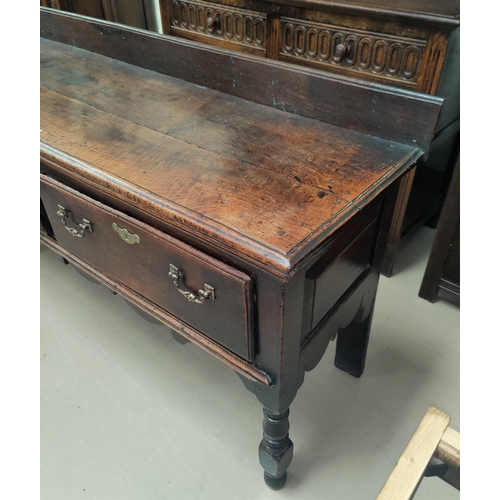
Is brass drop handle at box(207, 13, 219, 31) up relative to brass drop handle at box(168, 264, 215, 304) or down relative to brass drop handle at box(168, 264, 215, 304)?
up

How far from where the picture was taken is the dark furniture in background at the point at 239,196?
0.73 metres

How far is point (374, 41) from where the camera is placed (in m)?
1.36

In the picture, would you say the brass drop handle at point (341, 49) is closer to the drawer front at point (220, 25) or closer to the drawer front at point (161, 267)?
the drawer front at point (220, 25)

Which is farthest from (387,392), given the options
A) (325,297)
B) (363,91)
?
(363,91)

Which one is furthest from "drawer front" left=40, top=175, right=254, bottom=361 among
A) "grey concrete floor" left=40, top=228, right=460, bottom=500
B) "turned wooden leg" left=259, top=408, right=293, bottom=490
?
"grey concrete floor" left=40, top=228, right=460, bottom=500

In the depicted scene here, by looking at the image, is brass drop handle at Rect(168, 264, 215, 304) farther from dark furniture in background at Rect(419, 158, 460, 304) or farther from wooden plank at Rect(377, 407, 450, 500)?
dark furniture in background at Rect(419, 158, 460, 304)

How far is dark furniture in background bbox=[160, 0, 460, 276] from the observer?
1265 millimetres

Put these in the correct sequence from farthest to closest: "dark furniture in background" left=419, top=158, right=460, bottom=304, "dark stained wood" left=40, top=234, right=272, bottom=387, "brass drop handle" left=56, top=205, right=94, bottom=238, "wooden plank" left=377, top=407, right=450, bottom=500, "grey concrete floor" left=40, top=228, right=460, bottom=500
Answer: "dark furniture in background" left=419, top=158, right=460, bottom=304 < "grey concrete floor" left=40, top=228, right=460, bottom=500 < "brass drop handle" left=56, top=205, right=94, bottom=238 < "dark stained wood" left=40, top=234, right=272, bottom=387 < "wooden plank" left=377, top=407, right=450, bottom=500

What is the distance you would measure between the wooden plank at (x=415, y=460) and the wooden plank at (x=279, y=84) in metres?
0.51

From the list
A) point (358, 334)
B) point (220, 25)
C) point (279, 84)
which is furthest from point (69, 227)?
point (220, 25)

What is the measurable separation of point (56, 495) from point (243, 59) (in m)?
1.13

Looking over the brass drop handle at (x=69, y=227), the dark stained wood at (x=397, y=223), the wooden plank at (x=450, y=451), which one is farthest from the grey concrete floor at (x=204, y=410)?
the brass drop handle at (x=69, y=227)

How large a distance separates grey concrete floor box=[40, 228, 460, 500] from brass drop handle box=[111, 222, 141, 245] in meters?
0.61

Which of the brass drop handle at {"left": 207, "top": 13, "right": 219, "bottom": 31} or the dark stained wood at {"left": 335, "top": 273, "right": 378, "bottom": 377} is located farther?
the brass drop handle at {"left": 207, "top": 13, "right": 219, "bottom": 31}
